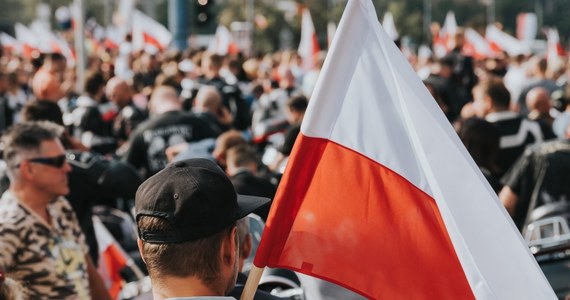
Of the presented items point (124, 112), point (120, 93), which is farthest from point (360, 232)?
point (120, 93)

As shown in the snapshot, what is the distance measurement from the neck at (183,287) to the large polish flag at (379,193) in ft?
1.15

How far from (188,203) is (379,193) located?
0.70 m

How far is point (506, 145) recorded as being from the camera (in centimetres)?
742

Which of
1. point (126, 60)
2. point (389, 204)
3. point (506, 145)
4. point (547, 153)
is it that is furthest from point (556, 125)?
point (126, 60)

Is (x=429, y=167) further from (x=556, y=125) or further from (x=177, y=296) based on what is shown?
(x=556, y=125)

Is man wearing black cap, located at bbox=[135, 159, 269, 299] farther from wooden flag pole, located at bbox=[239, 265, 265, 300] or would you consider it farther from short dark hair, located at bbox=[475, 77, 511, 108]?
short dark hair, located at bbox=[475, 77, 511, 108]

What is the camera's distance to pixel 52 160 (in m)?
4.71

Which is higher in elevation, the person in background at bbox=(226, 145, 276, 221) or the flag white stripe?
the flag white stripe

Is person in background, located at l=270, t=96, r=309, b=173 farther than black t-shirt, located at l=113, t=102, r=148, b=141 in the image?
No

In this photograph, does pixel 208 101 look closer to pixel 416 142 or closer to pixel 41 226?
pixel 41 226

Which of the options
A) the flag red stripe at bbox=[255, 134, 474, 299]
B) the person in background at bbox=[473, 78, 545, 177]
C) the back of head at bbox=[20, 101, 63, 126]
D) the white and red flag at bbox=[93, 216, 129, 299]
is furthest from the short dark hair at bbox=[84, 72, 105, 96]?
the flag red stripe at bbox=[255, 134, 474, 299]

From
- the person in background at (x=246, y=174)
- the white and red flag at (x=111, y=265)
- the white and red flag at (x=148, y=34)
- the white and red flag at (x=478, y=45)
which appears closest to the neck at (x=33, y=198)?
the white and red flag at (x=111, y=265)

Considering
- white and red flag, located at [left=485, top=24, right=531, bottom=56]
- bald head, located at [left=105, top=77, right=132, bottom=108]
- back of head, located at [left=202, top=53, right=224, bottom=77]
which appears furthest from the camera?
white and red flag, located at [left=485, top=24, right=531, bottom=56]

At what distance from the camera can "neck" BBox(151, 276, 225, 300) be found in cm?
253
